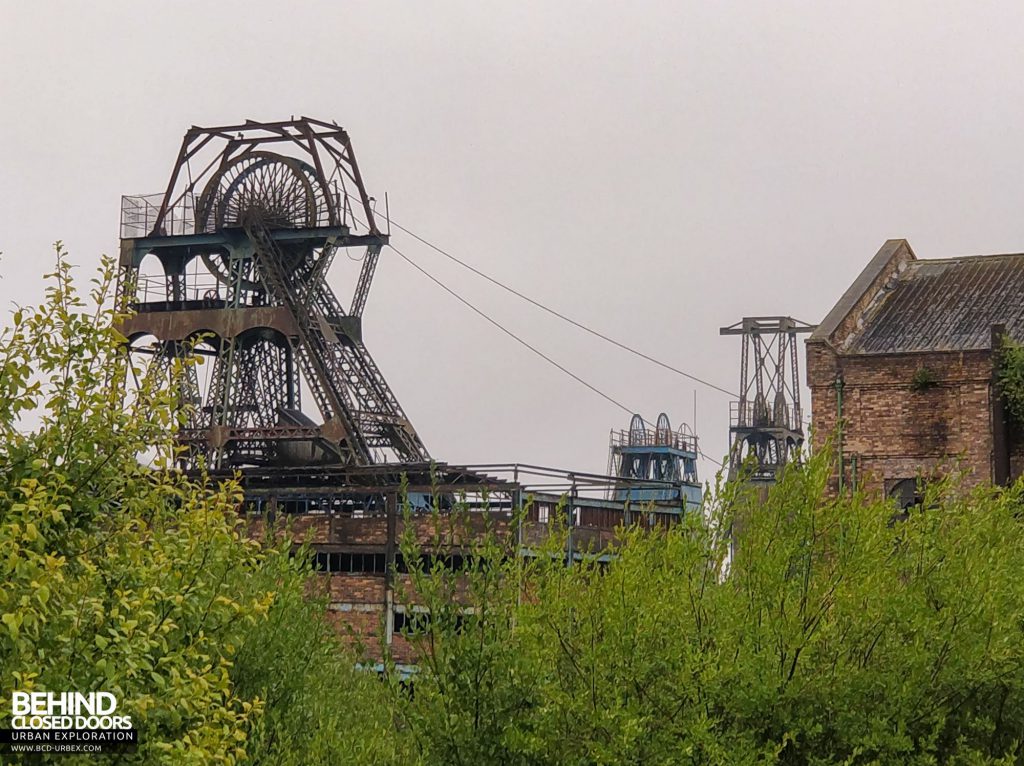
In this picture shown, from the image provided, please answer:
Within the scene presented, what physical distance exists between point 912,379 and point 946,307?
9.01 ft

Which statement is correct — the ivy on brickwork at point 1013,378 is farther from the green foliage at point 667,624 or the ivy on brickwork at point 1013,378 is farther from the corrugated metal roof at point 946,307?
the green foliage at point 667,624

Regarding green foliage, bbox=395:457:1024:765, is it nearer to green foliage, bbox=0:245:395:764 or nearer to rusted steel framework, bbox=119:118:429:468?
green foliage, bbox=0:245:395:764

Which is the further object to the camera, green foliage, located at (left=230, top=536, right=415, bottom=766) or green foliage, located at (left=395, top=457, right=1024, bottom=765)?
green foliage, located at (left=230, top=536, right=415, bottom=766)

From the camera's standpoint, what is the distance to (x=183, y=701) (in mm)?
7812

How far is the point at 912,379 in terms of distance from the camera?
25438mm

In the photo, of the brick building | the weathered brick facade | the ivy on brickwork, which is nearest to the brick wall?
the brick building

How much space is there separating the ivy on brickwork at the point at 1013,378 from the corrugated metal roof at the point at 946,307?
0.61 meters

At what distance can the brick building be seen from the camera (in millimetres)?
24734

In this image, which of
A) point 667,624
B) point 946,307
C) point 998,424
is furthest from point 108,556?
point 946,307

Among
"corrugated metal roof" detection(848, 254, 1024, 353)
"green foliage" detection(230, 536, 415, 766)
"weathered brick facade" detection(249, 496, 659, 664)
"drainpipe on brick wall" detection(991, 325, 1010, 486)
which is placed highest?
"corrugated metal roof" detection(848, 254, 1024, 353)

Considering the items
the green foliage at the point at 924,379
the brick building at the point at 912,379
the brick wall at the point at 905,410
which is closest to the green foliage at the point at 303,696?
the brick building at the point at 912,379

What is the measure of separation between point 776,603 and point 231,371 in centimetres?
2777

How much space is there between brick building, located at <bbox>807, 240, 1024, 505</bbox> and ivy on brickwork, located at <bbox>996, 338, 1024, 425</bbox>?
0.18m

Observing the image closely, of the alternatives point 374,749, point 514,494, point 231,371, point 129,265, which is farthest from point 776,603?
point 129,265
